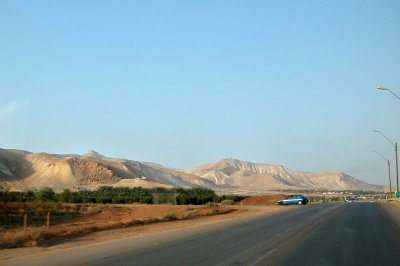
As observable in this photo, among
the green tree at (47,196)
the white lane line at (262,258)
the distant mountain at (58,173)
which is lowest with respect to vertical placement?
the white lane line at (262,258)

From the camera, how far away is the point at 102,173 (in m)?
160

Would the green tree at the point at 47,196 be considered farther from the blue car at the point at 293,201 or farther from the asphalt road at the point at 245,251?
the asphalt road at the point at 245,251

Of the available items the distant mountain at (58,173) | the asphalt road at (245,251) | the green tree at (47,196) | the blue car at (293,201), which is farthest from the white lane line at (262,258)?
the distant mountain at (58,173)

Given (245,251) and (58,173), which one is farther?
(58,173)

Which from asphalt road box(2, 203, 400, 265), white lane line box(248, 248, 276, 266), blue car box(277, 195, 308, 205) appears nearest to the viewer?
white lane line box(248, 248, 276, 266)

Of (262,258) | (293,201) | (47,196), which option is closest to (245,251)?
(262,258)

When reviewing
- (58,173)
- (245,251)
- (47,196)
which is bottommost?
(245,251)

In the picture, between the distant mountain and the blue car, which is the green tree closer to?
the blue car

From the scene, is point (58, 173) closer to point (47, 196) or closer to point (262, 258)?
point (47, 196)

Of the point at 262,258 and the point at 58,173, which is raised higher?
the point at 58,173

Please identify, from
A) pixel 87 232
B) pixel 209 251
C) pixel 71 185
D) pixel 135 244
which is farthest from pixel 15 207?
pixel 71 185

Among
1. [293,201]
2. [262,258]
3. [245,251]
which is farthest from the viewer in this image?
[293,201]

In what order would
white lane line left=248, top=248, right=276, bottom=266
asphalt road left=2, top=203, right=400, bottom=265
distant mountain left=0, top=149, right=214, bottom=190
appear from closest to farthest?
white lane line left=248, top=248, right=276, bottom=266 → asphalt road left=2, top=203, right=400, bottom=265 → distant mountain left=0, top=149, right=214, bottom=190

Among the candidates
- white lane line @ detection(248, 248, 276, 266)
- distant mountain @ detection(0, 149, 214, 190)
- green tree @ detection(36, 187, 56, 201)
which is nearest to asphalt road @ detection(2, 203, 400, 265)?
white lane line @ detection(248, 248, 276, 266)
